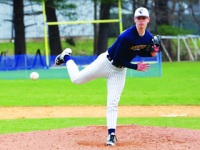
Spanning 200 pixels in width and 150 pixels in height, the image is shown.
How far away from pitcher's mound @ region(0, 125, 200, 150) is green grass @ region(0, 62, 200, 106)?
467 cm

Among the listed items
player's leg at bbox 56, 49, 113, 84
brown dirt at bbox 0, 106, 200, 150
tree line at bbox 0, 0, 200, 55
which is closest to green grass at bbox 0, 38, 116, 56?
tree line at bbox 0, 0, 200, 55

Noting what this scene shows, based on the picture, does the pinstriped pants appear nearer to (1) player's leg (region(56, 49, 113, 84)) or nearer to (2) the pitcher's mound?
(1) player's leg (region(56, 49, 113, 84))

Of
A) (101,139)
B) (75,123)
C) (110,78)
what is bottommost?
(75,123)

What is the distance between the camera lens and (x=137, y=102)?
36.2 ft

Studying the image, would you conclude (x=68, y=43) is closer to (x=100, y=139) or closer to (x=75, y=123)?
(x=75, y=123)

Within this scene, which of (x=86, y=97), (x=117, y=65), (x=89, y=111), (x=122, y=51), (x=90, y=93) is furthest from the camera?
(x=90, y=93)

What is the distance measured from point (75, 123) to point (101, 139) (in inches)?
71.8

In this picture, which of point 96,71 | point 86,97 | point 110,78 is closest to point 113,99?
point 110,78

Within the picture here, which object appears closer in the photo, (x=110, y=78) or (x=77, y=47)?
(x=110, y=78)

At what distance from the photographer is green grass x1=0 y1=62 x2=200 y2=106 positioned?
11.1 meters

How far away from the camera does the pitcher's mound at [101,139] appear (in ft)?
16.6

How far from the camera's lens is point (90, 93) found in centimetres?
1319

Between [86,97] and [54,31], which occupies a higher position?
[54,31]

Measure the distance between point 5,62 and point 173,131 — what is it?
1446cm
